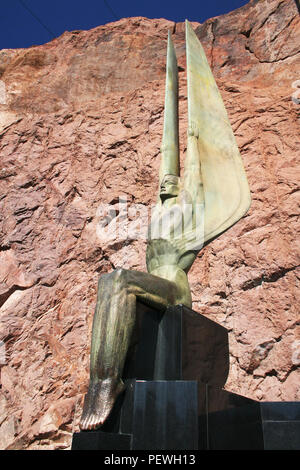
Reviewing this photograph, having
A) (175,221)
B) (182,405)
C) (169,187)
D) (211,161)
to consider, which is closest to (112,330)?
(182,405)

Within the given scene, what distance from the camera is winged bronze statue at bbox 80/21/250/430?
93.4 inches

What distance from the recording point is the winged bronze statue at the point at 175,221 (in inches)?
93.4

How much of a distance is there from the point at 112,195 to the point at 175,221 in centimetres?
494

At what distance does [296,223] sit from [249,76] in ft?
13.4

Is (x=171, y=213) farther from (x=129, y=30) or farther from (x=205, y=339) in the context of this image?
(x=129, y=30)

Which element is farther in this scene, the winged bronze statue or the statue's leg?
the winged bronze statue

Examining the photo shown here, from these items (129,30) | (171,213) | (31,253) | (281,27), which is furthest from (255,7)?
(171,213)

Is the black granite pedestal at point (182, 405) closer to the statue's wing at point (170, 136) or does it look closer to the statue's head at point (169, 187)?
the statue's head at point (169, 187)

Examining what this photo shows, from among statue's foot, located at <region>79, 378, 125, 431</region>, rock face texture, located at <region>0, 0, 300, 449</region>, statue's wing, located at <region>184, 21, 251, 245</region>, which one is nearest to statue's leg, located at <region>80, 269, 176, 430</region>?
statue's foot, located at <region>79, 378, 125, 431</region>

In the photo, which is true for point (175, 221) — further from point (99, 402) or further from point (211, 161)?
point (99, 402)

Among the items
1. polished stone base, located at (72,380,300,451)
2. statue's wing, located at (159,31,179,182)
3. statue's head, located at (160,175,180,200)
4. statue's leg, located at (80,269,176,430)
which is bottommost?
polished stone base, located at (72,380,300,451)

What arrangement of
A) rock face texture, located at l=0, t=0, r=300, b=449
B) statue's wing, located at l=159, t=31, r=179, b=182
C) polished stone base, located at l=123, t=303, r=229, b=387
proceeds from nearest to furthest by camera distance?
polished stone base, located at l=123, t=303, r=229, b=387
statue's wing, located at l=159, t=31, r=179, b=182
rock face texture, located at l=0, t=0, r=300, b=449

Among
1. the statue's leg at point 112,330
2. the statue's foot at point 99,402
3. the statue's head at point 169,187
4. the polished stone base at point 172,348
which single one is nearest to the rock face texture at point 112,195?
the polished stone base at point 172,348

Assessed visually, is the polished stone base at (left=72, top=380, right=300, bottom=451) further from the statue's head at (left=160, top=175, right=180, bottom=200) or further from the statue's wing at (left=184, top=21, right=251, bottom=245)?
the statue's head at (left=160, top=175, right=180, bottom=200)
